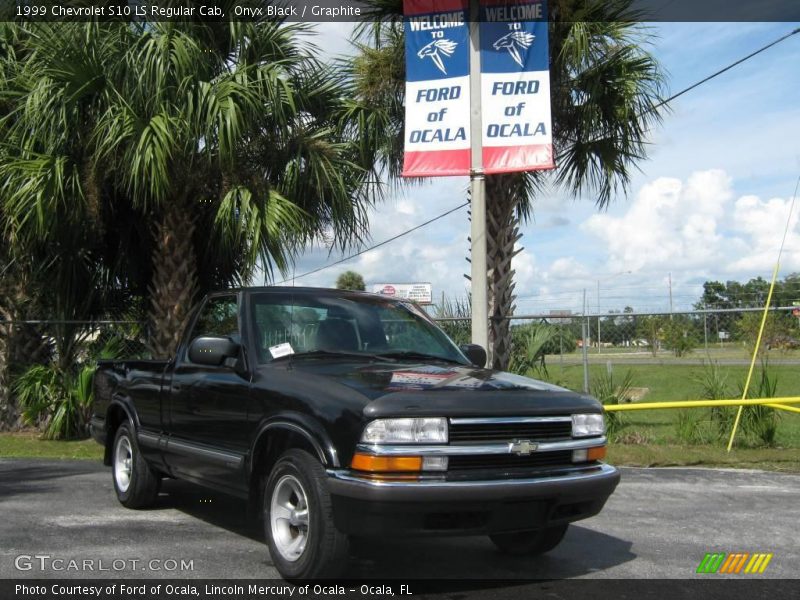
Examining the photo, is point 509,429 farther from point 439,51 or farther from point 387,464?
point 439,51

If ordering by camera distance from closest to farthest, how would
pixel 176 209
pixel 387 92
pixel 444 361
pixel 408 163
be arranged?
pixel 444 361
pixel 408 163
pixel 176 209
pixel 387 92

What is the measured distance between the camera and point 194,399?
5941 millimetres

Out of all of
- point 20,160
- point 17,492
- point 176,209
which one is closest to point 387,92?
point 176,209

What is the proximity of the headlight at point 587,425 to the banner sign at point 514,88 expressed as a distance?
5207mm

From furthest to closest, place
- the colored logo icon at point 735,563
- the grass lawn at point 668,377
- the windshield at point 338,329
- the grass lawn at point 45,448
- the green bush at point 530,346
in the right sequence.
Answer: the green bush at point 530,346 → the grass lawn at point 668,377 → the grass lawn at point 45,448 → the windshield at point 338,329 → the colored logo icon at point 735,563

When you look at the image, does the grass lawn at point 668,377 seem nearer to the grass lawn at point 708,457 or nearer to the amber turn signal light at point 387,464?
the grass lawn at point 708,457

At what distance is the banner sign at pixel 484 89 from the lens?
9.98 metres

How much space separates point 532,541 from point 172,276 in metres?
7.13

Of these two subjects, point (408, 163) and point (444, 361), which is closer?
point (444, 361)

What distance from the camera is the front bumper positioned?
4254 millimetres

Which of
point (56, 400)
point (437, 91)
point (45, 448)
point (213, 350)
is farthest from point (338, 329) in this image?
point (56, 400)

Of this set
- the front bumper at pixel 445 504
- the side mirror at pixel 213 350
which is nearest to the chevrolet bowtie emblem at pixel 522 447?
the front bumper at pixel 445 504

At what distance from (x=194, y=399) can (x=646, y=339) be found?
7975 millimetres

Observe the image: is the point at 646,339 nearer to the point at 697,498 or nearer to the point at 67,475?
the point at 697,498
